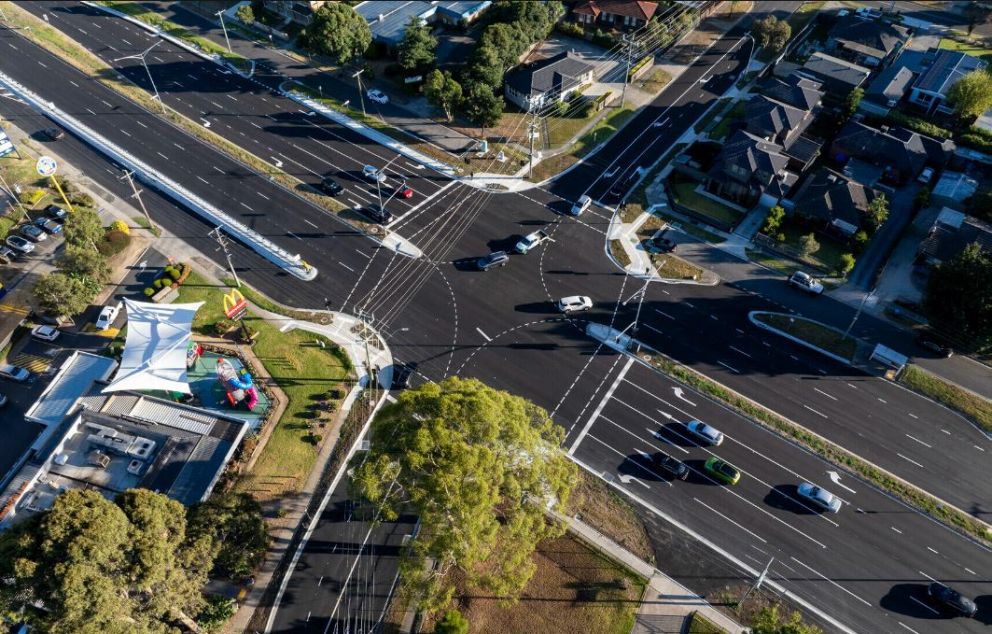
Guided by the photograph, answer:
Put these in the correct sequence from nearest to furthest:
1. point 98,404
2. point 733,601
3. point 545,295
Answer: point 733,601 → point 98,404 → point 545,295

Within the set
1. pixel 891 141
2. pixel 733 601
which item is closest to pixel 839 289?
pixel 891 141

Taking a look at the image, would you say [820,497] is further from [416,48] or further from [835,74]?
[416,48]

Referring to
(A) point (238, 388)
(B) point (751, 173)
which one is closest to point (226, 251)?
(A) point (238, 388)

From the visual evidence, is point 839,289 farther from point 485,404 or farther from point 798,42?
point 798,42

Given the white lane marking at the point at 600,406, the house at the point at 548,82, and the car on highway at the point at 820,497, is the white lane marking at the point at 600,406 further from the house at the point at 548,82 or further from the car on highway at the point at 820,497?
the house at the point at 548,82

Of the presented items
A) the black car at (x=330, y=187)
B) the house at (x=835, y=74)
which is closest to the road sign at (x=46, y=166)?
the black car at (x=330, y=187)

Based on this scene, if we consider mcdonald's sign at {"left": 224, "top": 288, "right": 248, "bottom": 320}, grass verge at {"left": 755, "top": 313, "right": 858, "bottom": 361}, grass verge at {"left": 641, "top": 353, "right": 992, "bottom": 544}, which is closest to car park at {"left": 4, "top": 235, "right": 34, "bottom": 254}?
mcdonald's sign at {"left": 224, "top": 288, "right": 248, "bottom": 320}

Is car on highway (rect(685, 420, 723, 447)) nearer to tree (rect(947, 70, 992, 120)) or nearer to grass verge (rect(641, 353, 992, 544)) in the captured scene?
grass verge (rect(641, 353, 992, 544))
